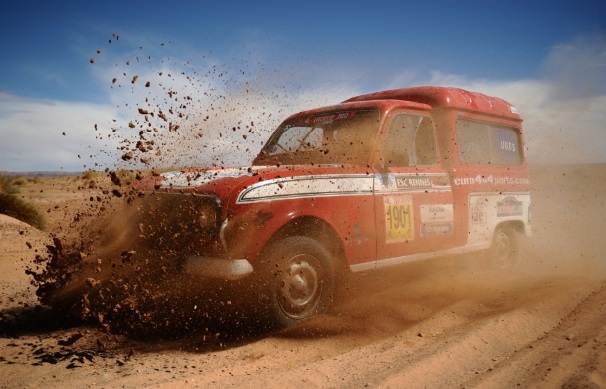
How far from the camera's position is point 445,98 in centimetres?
538

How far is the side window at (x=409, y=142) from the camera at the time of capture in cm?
454

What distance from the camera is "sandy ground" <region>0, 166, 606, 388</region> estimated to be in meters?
2.95

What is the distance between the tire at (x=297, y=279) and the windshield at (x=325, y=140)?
1.04m

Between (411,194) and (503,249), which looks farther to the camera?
(503,249)

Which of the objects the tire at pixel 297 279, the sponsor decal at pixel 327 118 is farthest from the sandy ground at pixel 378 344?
the sponsor decal at pixel 327 118

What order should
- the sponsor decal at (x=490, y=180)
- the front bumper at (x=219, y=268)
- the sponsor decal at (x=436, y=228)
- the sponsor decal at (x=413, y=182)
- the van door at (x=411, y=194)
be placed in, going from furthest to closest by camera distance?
1. the sponsor decal at (x=490, y=180)
2. the sponsor decal at (x=436, y=228)
3. the sponsor decal at (x=413, y=182)
4. the van door at (x=411, y=194)
5. the front bumper at (x=219, y=268)

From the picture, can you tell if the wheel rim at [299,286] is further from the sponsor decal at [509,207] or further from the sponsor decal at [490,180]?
the sponsor decal at [509,207]

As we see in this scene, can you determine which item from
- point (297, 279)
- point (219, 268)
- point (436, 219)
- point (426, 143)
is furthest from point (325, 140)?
point (219, 268)

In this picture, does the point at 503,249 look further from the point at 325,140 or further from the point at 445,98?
the point at 325,140

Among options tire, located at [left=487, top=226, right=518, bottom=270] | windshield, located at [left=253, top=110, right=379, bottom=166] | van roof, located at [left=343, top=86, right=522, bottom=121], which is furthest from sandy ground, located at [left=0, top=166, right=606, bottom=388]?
van roof, located at [left=343, top=86, right=522, bottom=121]

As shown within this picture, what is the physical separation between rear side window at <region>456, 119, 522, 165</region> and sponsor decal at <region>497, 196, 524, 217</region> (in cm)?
54

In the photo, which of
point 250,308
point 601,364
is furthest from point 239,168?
point 601,364

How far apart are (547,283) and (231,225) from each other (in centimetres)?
457

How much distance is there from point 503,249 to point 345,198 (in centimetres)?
367
